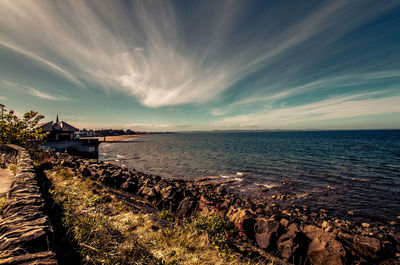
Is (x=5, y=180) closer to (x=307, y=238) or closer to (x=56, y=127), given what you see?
(x=307, y=238)

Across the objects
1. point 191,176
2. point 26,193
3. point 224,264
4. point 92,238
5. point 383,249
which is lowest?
point 191,176

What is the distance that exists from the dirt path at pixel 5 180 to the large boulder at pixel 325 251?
464 inches

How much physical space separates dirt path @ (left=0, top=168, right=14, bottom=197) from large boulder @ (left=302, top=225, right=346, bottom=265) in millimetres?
11784

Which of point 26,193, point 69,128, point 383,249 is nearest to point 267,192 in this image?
point 383,249

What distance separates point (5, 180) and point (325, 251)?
14375 millimetres

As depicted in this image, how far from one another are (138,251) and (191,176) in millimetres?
19532

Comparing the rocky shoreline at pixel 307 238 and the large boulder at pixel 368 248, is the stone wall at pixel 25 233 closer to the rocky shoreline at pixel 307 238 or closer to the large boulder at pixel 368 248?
the rocky shoreline at pixel 307 238

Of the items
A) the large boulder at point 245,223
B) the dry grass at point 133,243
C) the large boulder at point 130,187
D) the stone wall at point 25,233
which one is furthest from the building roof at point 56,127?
the large boulder at point 245,223

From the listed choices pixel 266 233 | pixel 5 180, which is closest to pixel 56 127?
pixel 5 180

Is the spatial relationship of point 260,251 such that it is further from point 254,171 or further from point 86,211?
point 254,171

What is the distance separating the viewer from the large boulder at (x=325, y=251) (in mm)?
5445

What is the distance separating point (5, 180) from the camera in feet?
25.1

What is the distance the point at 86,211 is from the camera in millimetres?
5410

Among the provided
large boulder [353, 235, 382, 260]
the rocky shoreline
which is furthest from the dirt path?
large boulder [353, 235, 382, 260]
